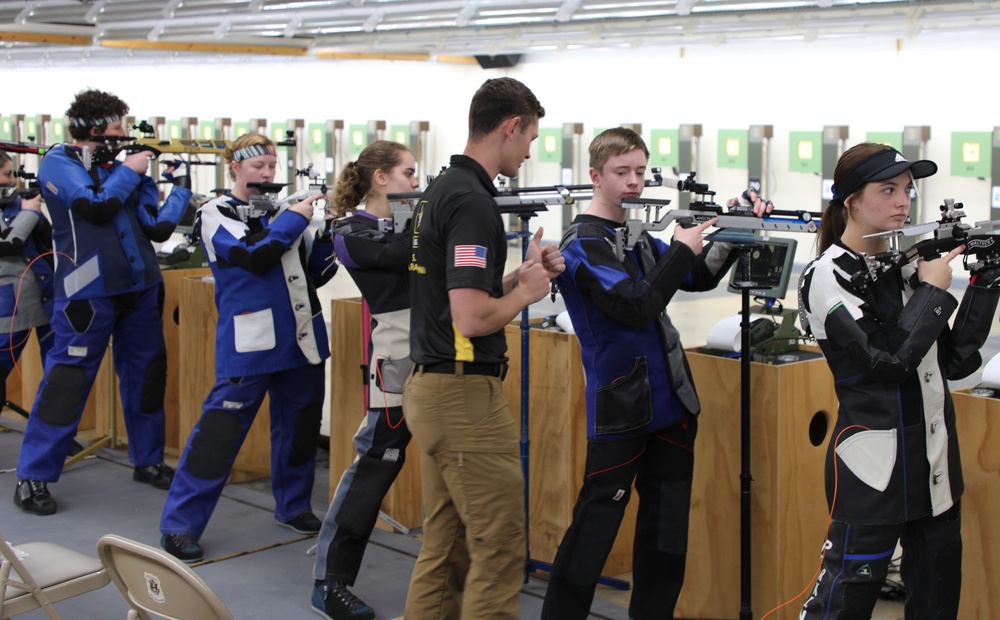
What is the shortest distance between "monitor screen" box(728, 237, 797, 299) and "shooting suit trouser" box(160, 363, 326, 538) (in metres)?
1.63

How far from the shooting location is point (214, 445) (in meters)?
3.83

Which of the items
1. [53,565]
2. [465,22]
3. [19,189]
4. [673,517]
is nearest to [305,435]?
[53,565]

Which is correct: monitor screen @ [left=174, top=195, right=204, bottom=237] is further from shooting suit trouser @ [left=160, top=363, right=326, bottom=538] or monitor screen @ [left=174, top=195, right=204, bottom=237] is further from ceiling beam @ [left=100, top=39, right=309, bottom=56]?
ceiling beam @ [left=100, top=39, right=309, bottom=56]

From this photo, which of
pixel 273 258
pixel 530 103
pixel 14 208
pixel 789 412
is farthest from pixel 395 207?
pixel 14 208

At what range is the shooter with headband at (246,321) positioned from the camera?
12.4ft

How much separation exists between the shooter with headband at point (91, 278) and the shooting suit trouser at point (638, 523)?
92.6 inches

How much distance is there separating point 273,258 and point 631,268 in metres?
1.40

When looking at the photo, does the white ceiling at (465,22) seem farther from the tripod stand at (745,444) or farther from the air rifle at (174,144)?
the tripod stand at (745,444)

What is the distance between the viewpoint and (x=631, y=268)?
2.86 m

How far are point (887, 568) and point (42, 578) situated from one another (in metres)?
1.98

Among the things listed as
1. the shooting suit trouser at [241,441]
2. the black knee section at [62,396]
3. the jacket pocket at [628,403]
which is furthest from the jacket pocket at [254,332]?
the jacket pocket at [628,403]

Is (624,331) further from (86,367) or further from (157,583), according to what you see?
(86,367)

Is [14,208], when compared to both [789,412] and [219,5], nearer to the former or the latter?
[219,5]

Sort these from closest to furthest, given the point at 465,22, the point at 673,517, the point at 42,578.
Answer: the point at 42,578 → the point at 673,517 → the point at 465,22
